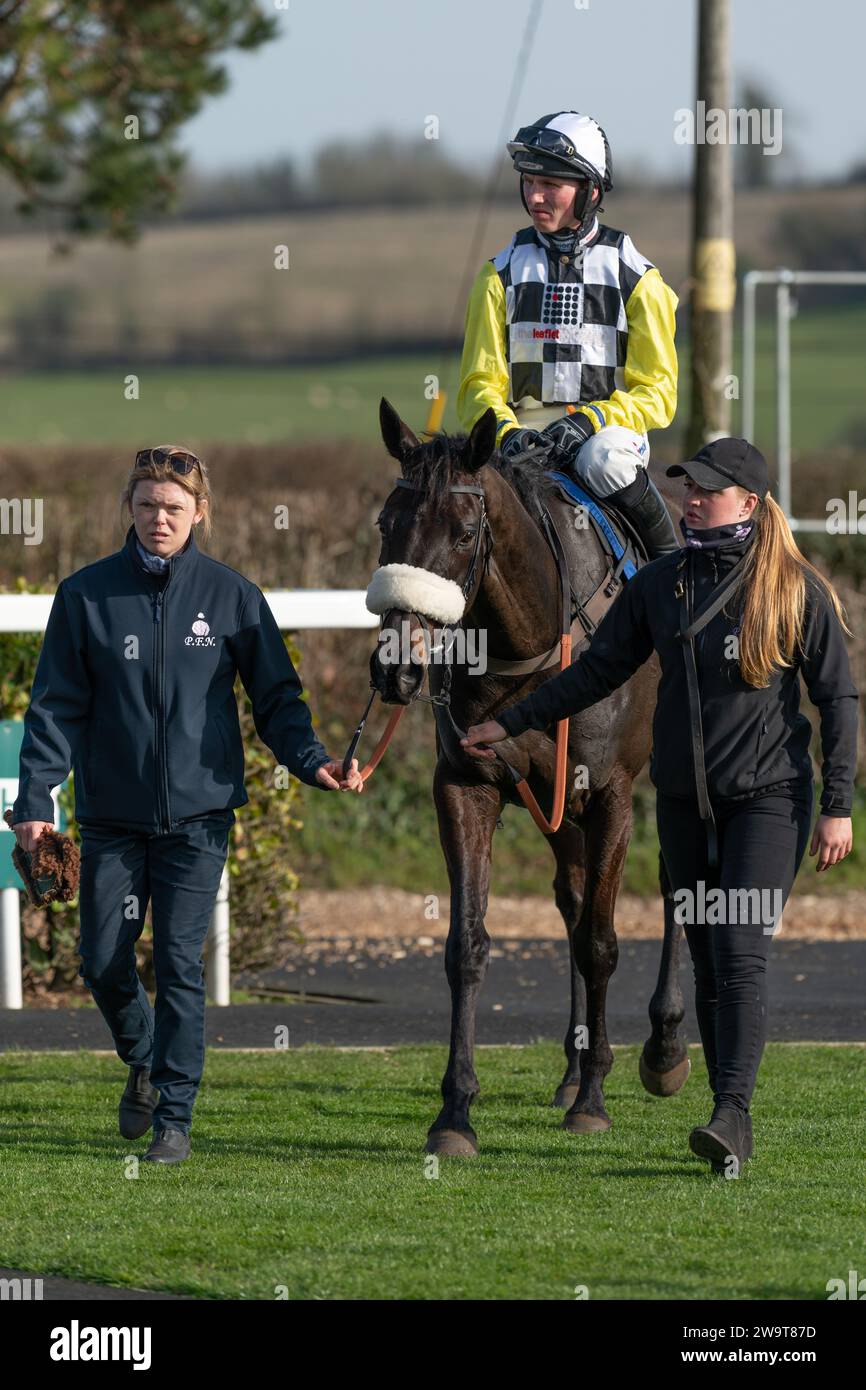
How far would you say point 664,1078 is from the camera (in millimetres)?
6945

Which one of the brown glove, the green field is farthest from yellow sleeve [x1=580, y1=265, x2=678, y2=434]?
the green field

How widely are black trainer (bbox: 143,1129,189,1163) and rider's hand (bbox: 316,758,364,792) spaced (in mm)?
999

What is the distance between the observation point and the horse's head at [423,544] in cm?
568

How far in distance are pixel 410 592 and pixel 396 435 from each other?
1.91 ft

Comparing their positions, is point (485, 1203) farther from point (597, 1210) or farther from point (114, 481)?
point (114, 481)

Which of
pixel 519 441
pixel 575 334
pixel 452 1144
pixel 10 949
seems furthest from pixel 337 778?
pixel 10 949

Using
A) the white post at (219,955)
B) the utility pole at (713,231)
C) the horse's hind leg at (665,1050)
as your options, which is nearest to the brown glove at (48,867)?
the horse's hind leg at (665,1050)

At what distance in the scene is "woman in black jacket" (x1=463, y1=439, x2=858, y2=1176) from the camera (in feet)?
18.4

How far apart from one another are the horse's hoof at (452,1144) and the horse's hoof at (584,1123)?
0.43m

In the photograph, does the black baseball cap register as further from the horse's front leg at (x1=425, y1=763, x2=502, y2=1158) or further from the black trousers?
the horse's front leg at (x1=425, y1=763, x2=502, y2=1158)

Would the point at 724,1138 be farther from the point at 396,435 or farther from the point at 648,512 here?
the point at 648,512

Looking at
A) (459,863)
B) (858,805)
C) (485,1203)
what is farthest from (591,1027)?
(858,805)

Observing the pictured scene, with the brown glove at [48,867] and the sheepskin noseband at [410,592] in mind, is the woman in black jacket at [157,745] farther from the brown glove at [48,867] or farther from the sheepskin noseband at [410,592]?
the sheepskin noseband at [410,592]
